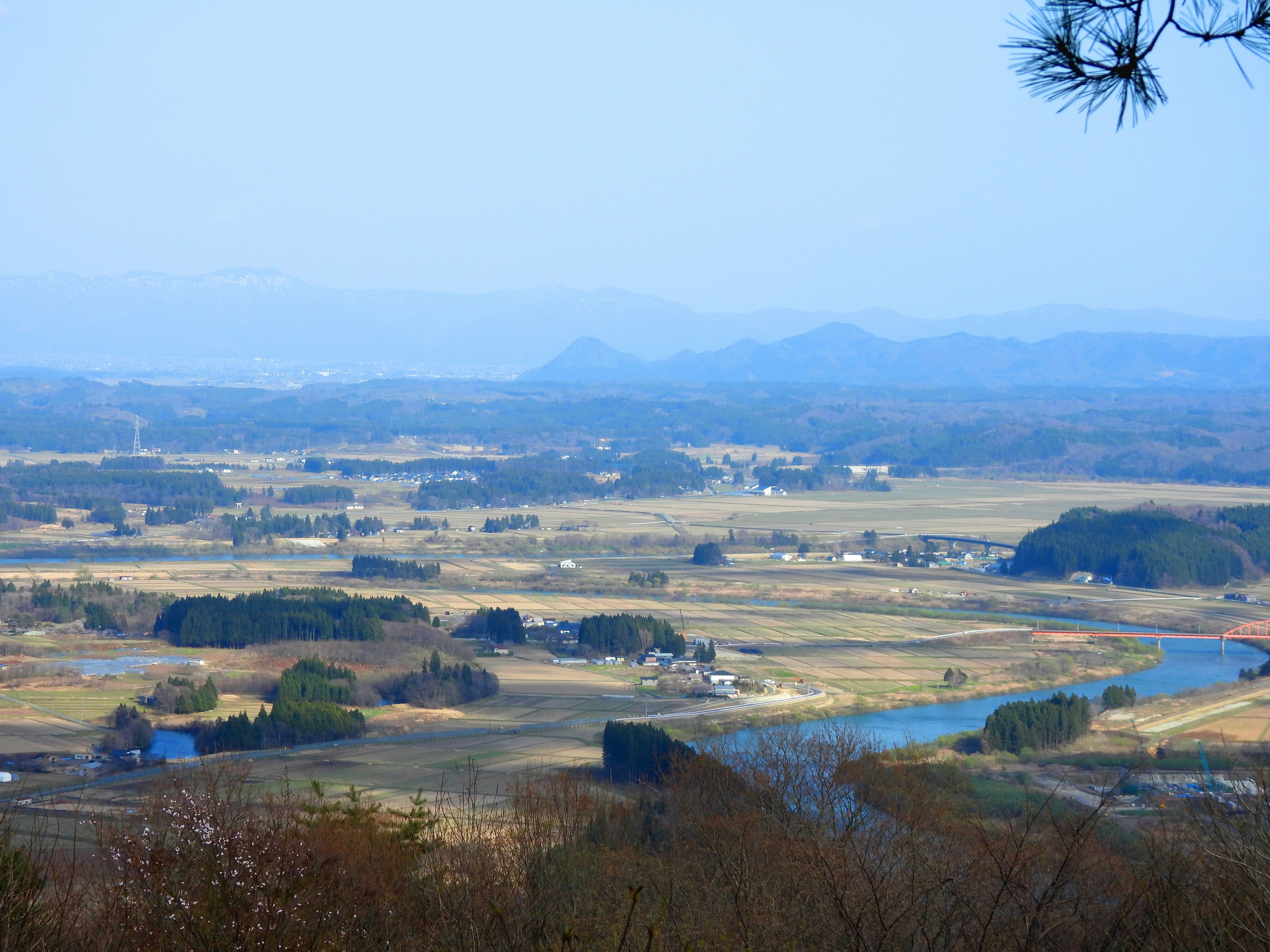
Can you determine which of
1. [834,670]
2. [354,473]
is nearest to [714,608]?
[834,670]

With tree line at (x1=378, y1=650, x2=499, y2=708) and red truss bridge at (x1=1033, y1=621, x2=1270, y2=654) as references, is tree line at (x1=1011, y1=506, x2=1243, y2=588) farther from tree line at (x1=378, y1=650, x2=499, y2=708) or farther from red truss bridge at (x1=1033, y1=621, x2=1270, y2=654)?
tree line at (x1=378, y1=650, x2=499, y2=708)

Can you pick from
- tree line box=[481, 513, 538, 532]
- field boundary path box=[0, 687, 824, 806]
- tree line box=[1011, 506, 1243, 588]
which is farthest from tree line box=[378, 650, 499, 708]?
tree line box=[481, 513, 538, 532]

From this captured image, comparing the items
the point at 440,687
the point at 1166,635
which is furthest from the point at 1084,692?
the point at 440,687

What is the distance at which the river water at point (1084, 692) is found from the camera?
1232 inches

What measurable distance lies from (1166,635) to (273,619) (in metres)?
29.5

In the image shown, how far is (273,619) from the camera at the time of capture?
4469cm

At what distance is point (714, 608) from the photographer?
169 feet

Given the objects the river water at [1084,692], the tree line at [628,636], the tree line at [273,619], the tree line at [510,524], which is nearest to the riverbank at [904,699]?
the river water at [1084,692]

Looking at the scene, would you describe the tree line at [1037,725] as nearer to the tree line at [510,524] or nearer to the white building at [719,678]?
the white building at [719,678]

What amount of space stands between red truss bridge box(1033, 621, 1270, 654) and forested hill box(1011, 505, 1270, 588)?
12.7m

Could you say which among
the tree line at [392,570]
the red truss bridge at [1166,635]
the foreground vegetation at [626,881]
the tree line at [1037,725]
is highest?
the foreground vegetation at [626,881]

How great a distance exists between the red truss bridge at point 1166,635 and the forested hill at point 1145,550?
12.7 meters

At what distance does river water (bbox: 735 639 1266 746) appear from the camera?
3130cm

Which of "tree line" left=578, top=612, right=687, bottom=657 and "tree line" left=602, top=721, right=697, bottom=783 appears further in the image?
"tree line" left=578, top=612, right=687, bottom=657
